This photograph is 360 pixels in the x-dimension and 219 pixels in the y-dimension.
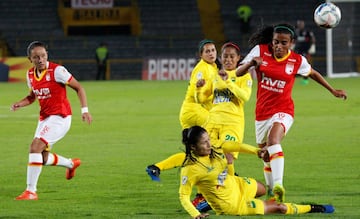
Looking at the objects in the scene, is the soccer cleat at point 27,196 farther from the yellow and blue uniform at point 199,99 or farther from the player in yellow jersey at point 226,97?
the player in yellow jersey at point 226,97

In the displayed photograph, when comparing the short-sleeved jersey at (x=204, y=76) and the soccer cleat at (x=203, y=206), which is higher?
the short-sleeved jersey at (x=204, y=76)

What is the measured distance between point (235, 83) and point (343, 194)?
181cm

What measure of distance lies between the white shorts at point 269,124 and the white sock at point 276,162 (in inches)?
14.0

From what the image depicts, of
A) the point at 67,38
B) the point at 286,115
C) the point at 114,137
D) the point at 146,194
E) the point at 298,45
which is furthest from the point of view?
the point at 67,38

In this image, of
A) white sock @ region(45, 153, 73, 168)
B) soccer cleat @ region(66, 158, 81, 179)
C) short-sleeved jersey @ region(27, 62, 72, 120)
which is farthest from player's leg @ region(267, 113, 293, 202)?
soccer cleat @ region(66, 158, 81, 179)

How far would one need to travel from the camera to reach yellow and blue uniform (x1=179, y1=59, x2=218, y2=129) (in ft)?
40.8

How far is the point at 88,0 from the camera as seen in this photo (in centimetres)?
5234

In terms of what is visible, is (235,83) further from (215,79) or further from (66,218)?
(66,218)

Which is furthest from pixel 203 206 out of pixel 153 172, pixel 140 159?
pixel 140 159

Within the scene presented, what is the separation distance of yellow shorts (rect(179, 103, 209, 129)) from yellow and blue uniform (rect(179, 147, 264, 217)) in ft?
6.94

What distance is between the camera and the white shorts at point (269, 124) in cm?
1170

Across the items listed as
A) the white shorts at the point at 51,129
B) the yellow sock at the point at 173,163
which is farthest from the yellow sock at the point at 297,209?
the white shorts at the point at 51,129

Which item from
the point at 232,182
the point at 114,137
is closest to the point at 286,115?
the point at 232,182

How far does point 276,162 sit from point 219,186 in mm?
1277
